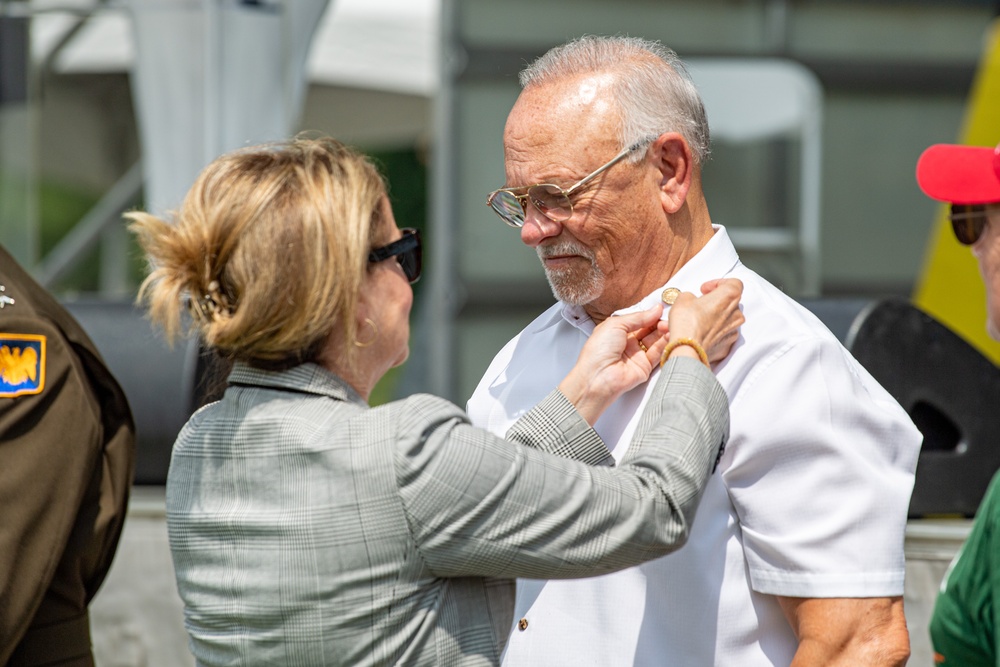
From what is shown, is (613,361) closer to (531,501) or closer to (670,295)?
(670,295)

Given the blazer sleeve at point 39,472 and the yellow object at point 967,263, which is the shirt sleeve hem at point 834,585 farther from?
the yellow object at point 967,263

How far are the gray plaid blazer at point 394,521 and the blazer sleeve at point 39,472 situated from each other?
651mm

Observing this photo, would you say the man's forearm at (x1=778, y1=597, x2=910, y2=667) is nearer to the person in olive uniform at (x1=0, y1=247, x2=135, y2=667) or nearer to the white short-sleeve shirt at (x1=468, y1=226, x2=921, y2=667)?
the white short-sleeve shirt at (x1=468, y1=226, x2=921, y2=667)

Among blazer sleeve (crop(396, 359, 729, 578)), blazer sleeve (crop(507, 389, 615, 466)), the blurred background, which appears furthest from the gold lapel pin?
the blurred background

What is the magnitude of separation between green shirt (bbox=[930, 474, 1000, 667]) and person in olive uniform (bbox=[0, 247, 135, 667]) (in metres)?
1.54

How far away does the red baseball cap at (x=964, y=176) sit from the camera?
1983 millimetres

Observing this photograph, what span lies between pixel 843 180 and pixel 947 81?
1.98 ft

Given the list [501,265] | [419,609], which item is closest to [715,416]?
[419,609]

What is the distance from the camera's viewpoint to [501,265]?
470 centimetres

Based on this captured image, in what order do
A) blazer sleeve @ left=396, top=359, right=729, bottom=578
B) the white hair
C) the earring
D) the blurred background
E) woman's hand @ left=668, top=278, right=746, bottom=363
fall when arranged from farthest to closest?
the blurred background
the white hair
woman's hand @ left=668, top=278, right=746, bottom=363
the earring
blazer sleeve @ left=396, top=359, right=729, bottom=578

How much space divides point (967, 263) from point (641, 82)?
3.28m

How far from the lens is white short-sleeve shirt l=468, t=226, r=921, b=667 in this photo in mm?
1652

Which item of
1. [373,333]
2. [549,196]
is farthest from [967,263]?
[373,333]

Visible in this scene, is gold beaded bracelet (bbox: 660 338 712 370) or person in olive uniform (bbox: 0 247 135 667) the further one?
person in olive uniform (bbox: 0 247 135 667)
